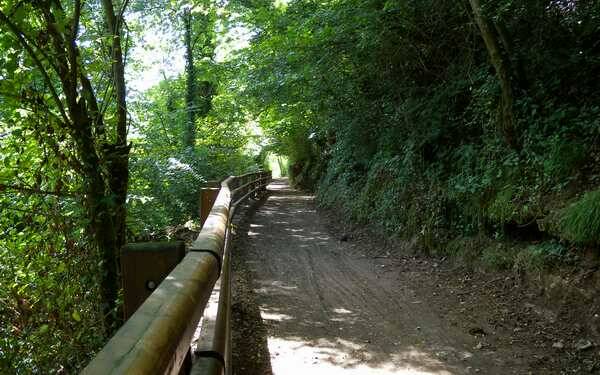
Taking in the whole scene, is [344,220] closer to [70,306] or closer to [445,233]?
[445,233]

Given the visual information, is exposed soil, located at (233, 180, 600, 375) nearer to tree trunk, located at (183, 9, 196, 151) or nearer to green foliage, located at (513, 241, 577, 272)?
green foliage, located at (513, 241, 577, 272)

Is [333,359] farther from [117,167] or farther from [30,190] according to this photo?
[30,190]

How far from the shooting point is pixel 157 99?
2578 cm

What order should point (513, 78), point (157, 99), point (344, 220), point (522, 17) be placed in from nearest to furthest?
point (513, 78)
point (522, 17)
point (344, 220)
point (157, 99)

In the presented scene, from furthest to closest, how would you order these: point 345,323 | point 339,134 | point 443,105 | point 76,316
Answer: point 339,134 → point 443,105 → point 345,323 → point 76,316

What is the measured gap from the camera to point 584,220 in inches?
197

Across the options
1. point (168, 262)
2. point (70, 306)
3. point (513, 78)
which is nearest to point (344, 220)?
point (513, 78)

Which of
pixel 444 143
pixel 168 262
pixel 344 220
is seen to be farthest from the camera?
pixel 344 220

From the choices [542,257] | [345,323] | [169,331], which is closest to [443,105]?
[542,257]

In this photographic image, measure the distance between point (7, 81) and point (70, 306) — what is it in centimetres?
176

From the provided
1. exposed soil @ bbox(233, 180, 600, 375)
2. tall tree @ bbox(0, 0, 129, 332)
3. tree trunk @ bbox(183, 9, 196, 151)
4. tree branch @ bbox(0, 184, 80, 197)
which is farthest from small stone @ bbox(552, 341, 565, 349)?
tree trunk @ bbox(183, 9, 196, 151)

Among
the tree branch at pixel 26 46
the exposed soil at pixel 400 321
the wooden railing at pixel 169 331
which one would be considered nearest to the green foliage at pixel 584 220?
the exposed soil at pixel 400 321

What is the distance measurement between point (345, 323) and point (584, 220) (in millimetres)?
2782

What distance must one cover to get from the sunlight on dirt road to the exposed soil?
13mm
